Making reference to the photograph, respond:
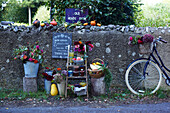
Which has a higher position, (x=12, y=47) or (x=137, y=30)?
(x=137, y=30)

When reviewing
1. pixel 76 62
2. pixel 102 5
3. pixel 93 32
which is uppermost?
pixel 102 5

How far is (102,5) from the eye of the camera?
6199 millimetres

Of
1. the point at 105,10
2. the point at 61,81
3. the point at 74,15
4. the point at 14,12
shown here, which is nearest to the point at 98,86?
the point at 61,81

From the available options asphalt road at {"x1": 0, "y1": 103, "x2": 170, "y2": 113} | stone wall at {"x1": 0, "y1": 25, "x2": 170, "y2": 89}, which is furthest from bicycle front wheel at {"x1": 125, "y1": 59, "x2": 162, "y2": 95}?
asphalt road at {"x1": 0, "y1": 103, "x2": 170, "y2": 113}

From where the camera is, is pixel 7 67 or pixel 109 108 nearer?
pixel 109 108

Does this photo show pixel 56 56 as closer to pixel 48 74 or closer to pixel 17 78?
pixel 48 74

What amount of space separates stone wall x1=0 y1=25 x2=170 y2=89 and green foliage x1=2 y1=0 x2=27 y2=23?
12.7 m

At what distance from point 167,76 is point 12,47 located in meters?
3.76

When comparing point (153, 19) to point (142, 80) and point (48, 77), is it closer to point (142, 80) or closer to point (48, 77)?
point (142, 80)

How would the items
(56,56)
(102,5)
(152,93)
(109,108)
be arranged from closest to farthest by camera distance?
(109,108), (152,93), (56,56), (102,5)

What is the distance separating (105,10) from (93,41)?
180cm

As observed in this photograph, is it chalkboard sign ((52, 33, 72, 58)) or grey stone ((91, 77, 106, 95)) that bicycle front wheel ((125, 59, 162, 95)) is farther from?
chalkboard sign ((52, 33, 72, 58))

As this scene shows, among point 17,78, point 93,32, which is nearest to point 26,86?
point 17,78

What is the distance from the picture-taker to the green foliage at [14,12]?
17.4 m
